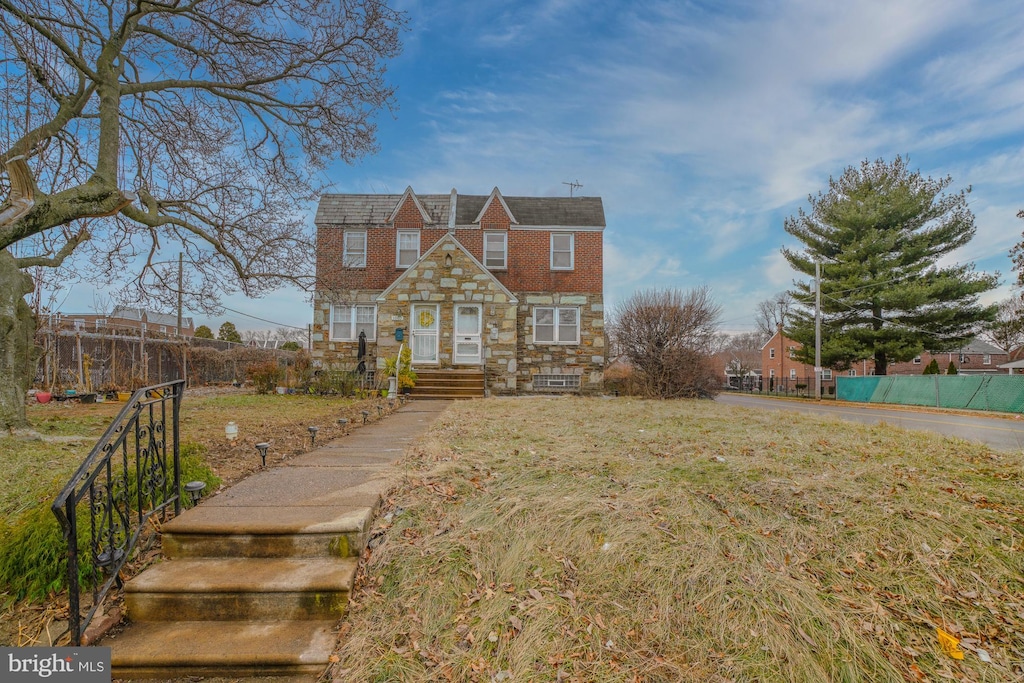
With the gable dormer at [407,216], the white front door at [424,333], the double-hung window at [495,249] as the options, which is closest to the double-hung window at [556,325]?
the double-hung window at [495,249]

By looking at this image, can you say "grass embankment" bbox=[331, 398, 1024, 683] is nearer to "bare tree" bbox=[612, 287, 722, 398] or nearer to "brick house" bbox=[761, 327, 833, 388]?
"bare tree" bbox=[612, 287, 722, 398]

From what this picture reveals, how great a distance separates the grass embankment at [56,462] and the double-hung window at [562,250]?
9.83m

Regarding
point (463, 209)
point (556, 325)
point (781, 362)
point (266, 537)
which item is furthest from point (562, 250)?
point (781, 362)

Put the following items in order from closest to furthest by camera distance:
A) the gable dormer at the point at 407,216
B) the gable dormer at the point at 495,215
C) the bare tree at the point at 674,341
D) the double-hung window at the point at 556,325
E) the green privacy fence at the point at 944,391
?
the bare tree at the point at 674,341 < the green privacy fence at the point at 944,391 < the double-hung window at the point at 556,325 < the gable dormer at the point at 495,215 < the gable dormer at the point at 407,216

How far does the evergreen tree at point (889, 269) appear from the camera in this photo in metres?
23.8

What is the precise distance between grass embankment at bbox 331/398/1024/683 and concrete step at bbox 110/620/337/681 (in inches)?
8.2

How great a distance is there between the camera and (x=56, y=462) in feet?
15.7

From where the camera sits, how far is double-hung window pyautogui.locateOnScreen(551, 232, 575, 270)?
1841 centimetres

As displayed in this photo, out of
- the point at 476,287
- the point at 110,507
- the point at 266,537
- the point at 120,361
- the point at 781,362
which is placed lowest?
the point at 266,537

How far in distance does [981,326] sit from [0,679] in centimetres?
3339

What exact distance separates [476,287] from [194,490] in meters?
12.8

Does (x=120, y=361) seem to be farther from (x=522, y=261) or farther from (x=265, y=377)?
(x=522, y=261)

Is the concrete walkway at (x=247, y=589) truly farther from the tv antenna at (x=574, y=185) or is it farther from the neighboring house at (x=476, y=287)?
the tv antenna at (x=574, y=185)

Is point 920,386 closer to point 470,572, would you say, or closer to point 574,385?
point 574,385
